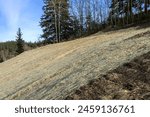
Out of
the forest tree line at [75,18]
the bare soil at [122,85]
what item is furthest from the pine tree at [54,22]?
the bare soil at [122,85]

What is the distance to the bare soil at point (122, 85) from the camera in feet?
45.2

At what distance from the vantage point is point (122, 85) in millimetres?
14734

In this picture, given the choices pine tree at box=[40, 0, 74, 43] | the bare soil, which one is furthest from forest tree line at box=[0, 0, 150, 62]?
the bare soil

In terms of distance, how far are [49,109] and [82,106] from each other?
88cm

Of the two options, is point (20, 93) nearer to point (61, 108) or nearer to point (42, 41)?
point (61, 108)

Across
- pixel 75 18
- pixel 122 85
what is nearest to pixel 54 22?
pixel 75 18

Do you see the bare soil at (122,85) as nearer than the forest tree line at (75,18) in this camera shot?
Yes

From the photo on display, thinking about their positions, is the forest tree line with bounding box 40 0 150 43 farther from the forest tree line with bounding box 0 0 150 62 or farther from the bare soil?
the bare soil

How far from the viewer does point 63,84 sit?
1750 centimetres

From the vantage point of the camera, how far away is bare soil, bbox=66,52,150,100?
13.8 metres

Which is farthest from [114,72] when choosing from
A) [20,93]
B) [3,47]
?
[3,47]

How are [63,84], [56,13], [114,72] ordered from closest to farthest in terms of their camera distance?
1. [114,72]
2. [63,84]
3. [56,13]

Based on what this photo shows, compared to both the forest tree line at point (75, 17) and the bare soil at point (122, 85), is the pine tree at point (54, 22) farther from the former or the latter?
the bare soil at point (122, 85)

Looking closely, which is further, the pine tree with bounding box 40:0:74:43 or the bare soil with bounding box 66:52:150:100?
the pine tree with bounding box 40:0:74:43
